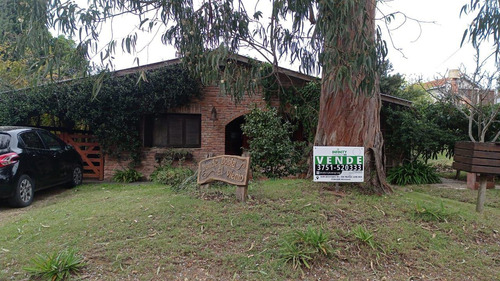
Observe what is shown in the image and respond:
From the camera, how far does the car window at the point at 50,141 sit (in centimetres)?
766

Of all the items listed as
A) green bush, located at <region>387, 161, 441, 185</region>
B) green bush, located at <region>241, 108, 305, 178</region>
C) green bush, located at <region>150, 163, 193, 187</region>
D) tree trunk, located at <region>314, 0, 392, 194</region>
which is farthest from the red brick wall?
tree trunk, located at <region>314, 0, 392, 194</region>

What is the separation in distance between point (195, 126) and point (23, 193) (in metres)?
5.44

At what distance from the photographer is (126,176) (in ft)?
→ 32.9

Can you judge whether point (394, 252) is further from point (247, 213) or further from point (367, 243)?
point (247, 213)

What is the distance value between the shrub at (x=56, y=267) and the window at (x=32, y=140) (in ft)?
14.8

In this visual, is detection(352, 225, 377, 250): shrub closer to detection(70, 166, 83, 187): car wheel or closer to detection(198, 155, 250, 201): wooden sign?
detection(198, 155, 250, 201): wooden sign

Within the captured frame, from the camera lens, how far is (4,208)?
6516 mm

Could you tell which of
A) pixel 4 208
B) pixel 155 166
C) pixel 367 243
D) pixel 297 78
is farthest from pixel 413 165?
pixel 4 208

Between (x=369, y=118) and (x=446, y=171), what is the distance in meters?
8.73

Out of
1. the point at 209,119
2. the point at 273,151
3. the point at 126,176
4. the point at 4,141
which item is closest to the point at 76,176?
the point at 126,176

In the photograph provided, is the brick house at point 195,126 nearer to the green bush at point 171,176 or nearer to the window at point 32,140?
the green bush at point 171,176

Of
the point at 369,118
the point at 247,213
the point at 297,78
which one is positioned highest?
the point at 297,78

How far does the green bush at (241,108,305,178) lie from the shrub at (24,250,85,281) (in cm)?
569

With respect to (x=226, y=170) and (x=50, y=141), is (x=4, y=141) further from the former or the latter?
(x=226, y=170)
